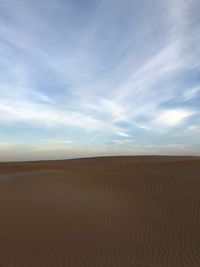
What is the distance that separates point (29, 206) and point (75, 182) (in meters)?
4.00

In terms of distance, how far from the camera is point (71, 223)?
899 cm

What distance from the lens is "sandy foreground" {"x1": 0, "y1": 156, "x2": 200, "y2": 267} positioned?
674cm

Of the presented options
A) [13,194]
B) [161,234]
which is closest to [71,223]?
[161,234]

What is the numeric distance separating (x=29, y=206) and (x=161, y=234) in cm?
545

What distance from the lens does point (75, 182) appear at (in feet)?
45.7

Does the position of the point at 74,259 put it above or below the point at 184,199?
below

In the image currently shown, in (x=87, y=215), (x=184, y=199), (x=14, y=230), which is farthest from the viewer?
(x=184, y=199)

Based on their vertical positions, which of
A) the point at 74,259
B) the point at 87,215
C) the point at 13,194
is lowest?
the point at 74,259

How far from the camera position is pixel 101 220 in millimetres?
9281

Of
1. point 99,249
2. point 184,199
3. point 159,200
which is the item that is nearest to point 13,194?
point 99,249

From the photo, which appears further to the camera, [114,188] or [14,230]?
[114,188]

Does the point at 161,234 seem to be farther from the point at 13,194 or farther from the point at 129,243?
the point at 13,194

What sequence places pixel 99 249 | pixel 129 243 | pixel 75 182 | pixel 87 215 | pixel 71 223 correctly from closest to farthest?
pixel 99 249 < pixel 129 243 < pixel 71 223 < pixel 87 215 < pixel 75 182

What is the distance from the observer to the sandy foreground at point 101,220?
674 cm
